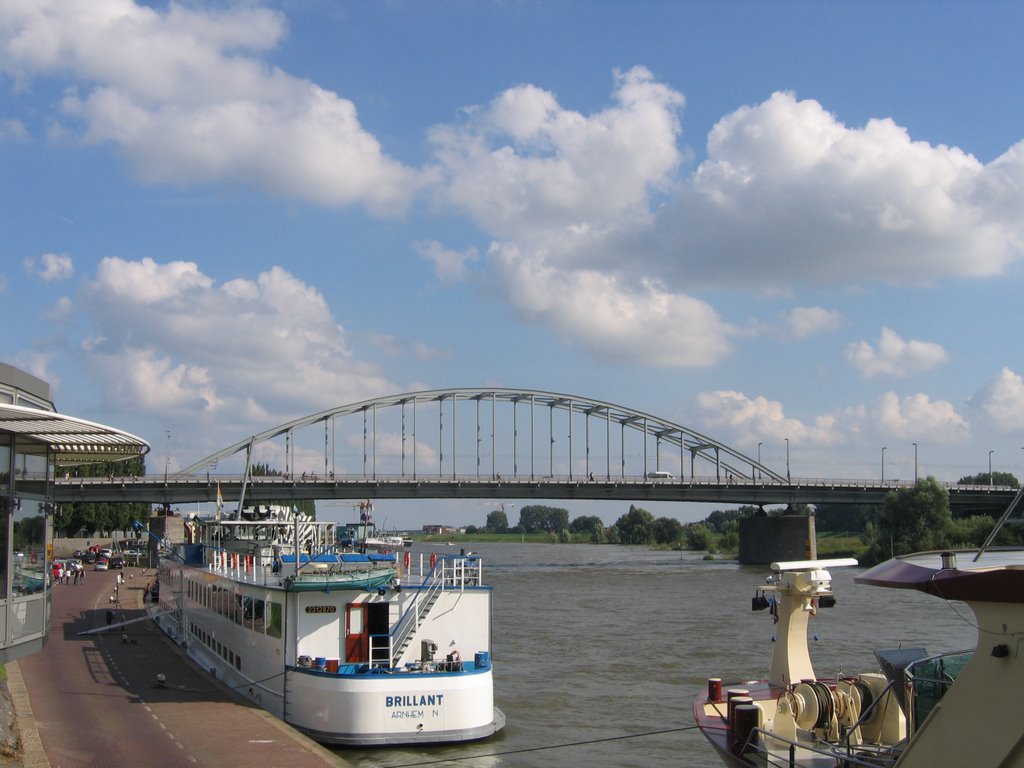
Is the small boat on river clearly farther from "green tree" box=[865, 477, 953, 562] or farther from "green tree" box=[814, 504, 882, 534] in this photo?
"green tree" box=[814, 504, 882, 534]

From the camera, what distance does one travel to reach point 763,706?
17.6 meters

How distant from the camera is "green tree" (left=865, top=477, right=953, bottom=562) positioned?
86.0 meters

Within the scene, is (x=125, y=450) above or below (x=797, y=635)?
above

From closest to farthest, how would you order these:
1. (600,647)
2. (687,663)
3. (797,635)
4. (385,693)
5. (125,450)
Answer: (125,450) < (797,635) < (385,693) < (687,663) < (600,647)

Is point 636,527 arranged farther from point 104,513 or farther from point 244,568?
point 244,568

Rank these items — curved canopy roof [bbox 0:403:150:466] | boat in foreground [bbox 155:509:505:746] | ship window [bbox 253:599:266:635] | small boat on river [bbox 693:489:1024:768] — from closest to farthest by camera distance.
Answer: small boat on river [bbox 693:489:1024:768] → curved canopy roof [bbox 0:403:150:466] → boat in foreground [bbox 155:509:505:746] → ship window [bbox 253:599:266:635]

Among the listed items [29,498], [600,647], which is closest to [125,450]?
[29,498]

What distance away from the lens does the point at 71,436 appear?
1346 centimetres

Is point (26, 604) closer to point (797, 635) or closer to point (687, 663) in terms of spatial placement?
point (797, 635)

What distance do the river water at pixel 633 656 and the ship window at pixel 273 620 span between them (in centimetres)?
359

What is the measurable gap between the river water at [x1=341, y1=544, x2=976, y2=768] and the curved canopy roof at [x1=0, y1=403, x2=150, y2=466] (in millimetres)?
8273

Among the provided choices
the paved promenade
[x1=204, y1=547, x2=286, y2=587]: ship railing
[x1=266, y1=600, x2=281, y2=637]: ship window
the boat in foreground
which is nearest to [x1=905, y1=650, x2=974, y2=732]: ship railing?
the paved promenade

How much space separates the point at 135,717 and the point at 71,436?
10.2 meters

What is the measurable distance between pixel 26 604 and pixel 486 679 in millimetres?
11007
